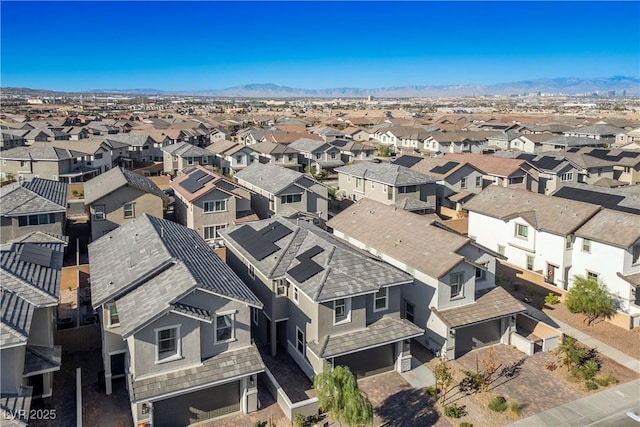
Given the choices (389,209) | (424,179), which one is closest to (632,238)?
(389,209)

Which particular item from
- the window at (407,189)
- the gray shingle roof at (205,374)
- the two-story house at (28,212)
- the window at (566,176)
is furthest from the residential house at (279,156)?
the gray shingle roof at (205,374)

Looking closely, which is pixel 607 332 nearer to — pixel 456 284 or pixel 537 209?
pixel 456 284

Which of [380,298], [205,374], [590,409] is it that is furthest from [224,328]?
[590,409]

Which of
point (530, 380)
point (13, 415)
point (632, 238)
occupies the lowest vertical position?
point (530, 380)

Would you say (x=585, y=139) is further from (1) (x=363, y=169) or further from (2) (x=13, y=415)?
(2) (x=13, y=415)

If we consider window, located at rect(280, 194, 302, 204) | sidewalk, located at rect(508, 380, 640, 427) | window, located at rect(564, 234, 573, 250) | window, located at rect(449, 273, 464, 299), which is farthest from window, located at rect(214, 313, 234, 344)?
window, located at rect(564, 234, 573, 250)

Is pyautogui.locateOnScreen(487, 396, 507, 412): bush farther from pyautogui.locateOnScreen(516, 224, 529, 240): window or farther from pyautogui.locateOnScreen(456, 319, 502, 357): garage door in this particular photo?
pyautogui.locateOnScreen(516, 224, 529, 240): window

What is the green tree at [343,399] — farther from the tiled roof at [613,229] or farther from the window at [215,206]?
the window at [215,206]
